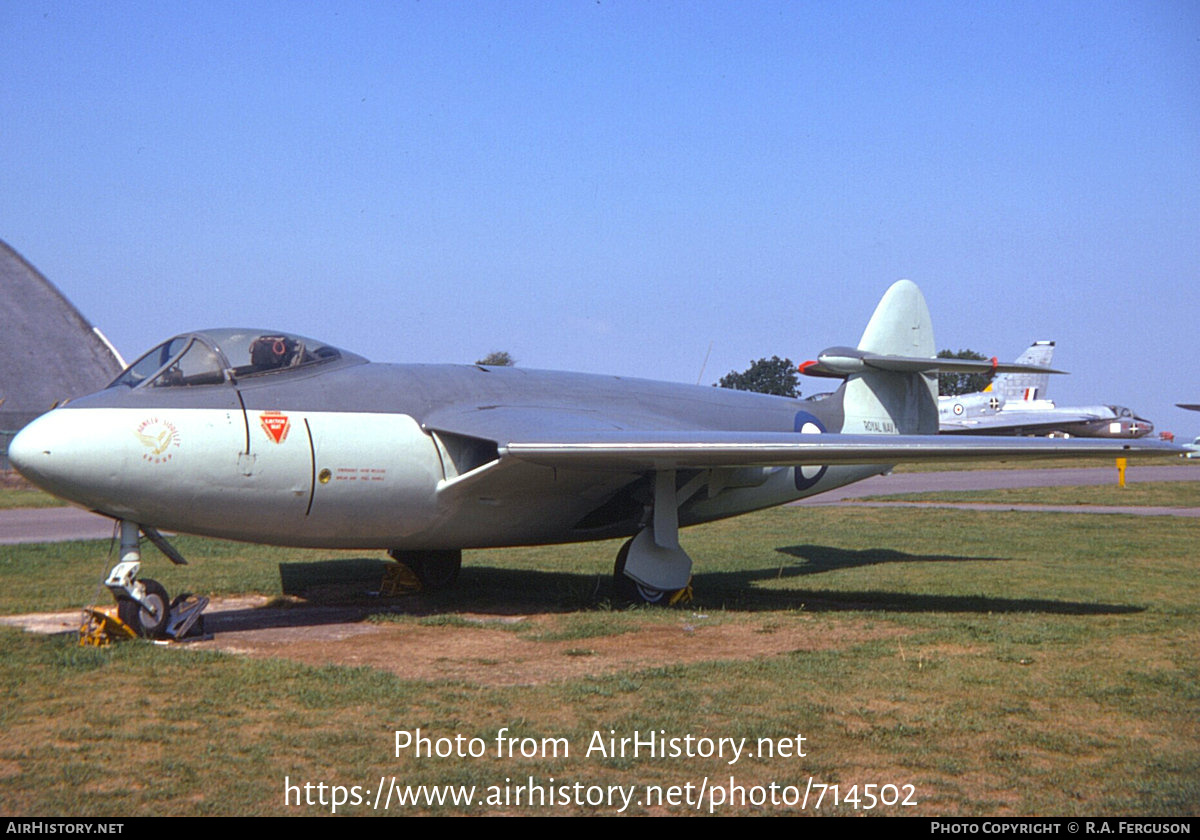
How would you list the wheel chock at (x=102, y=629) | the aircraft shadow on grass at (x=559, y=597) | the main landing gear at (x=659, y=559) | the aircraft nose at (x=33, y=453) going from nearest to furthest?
the aircraft nose at (x=33, y=453), the wheel chock at (x=102, y=629), the aircraft shadow on grass at (x=559, y=597), the main landing gear at (x=659, y=559)

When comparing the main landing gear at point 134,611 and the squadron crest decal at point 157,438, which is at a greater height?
the squadron crest decal at point 157,438

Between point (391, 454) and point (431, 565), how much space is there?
3042 mm

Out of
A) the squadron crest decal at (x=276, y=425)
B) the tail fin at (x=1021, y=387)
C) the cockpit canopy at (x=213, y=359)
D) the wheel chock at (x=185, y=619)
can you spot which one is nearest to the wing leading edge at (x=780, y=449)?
the squadron crest decal at (x=276, y=425)

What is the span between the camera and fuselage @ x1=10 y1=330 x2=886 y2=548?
29.6 ft

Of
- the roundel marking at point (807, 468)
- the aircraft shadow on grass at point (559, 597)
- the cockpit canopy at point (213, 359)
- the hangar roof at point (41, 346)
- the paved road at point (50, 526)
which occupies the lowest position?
the paved road at point (50, 526)

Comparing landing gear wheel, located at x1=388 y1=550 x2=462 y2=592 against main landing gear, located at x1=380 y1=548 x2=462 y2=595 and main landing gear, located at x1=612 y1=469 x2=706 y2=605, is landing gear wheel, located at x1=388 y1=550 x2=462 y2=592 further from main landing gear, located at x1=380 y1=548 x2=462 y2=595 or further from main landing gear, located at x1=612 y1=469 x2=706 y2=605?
main landing gear, located at x1=612 y1=469 x2=706 y2=605

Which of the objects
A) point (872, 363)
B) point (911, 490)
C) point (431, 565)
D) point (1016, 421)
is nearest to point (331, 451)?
point (431, 565)

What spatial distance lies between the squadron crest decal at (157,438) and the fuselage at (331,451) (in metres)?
0.01

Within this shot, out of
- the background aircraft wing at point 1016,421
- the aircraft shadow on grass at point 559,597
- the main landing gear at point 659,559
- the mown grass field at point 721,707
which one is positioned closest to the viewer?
the mown grass field at point 721,707

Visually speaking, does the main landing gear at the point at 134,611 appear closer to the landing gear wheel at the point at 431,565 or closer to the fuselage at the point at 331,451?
the fuselage at the point at 331,451

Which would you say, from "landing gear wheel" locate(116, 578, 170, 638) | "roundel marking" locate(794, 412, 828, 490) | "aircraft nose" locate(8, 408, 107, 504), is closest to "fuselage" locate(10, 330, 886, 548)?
"aircraft nose" locate(8, 408, 107, 504)

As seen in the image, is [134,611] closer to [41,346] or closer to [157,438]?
[157,438]

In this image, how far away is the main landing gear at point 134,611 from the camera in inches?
354

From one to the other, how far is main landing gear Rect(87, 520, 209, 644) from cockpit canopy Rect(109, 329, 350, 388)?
143 centimetres
